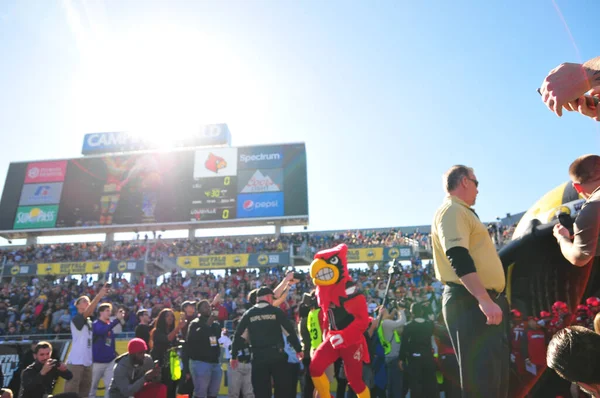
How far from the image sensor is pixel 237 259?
25688 millimetres

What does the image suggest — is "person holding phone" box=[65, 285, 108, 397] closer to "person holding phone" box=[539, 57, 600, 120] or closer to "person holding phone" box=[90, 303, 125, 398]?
"person holding phone" box=[90, 303, 125, 398]

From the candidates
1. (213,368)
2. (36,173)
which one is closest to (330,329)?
(213,368)

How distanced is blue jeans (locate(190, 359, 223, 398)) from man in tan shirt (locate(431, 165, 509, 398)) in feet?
15.0

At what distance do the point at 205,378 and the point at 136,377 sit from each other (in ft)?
4.29

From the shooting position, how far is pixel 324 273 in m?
5.71

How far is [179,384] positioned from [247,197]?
804 inches

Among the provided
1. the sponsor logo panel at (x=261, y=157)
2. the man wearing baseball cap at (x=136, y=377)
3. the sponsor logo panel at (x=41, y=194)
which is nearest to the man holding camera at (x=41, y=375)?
the man wearing baseball cap at (x=136, y=377)

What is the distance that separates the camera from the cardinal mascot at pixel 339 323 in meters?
5.28

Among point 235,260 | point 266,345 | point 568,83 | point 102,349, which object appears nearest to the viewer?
point 568,83

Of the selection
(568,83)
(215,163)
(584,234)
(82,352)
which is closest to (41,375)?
(82,352)

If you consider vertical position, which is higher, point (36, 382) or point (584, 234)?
point (584, 234)

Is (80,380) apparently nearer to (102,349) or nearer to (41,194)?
(102,349)

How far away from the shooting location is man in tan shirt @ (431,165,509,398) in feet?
9.04

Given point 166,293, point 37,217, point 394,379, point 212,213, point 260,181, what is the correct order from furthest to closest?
point 37,217, point 260,181, point 212,213, point 166,293, point 394,379
